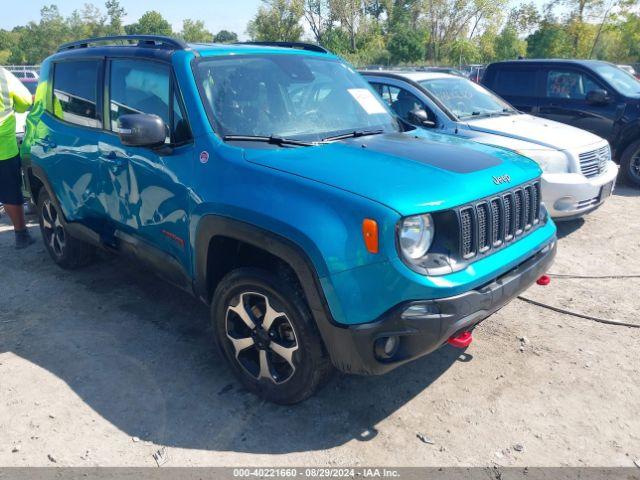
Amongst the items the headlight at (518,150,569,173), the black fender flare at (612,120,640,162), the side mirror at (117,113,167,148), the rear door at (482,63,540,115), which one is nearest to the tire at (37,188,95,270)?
the side mirror at (117,113,167,148)

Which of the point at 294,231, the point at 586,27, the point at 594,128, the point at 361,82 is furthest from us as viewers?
the point at 586,27

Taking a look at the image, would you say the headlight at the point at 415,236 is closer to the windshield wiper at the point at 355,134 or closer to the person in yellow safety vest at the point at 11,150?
the windshield wiper at the point at 355,134

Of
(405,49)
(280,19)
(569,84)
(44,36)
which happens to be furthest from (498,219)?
(44,36)

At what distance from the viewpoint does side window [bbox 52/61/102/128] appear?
4.12 m

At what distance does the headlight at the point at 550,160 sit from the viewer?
19.1 ft

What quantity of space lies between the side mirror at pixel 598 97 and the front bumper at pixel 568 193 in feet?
9.23

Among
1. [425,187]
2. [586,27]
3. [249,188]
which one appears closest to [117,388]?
[249,188]

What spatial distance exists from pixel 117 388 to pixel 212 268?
3.12 ft

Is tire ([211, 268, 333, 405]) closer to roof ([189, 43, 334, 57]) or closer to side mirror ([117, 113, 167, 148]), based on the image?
side mirror ([117, 113, 167, 148])

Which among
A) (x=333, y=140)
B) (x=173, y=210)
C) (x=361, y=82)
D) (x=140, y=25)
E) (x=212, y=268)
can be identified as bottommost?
(x=212, y=268)

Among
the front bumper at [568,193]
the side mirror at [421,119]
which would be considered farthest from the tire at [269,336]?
the front bumper at [568,193]

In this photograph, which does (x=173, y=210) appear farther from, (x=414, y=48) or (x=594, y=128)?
(x=414, y=48)

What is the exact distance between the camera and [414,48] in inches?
1825

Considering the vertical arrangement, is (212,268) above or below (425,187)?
below
